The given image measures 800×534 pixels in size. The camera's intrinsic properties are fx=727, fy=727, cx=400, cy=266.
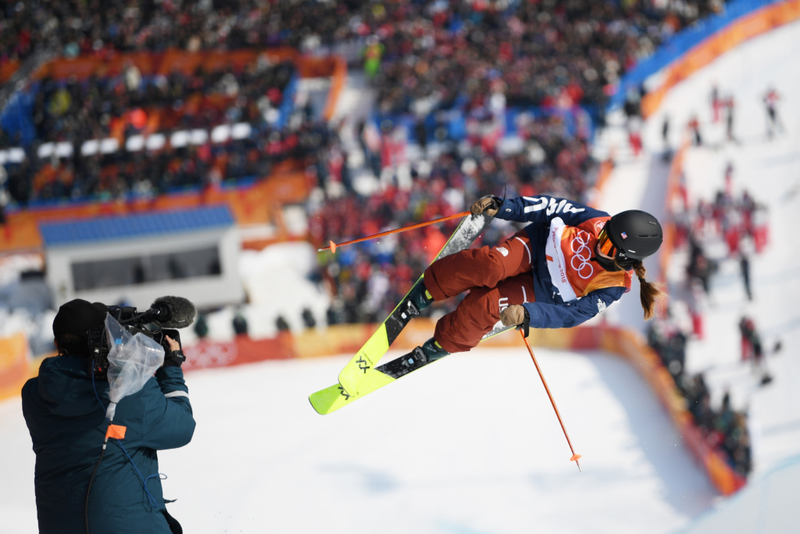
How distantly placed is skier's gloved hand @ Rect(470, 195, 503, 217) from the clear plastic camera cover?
211 centimetres

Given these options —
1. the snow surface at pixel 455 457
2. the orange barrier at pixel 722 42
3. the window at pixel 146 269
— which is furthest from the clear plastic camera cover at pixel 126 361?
the orange barrier at pixel 722 42

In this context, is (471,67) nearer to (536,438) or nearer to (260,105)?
(260,105)

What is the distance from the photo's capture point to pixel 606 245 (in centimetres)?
385

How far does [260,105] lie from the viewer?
52.4ft

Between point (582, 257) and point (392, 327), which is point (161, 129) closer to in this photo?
point (392, 327)

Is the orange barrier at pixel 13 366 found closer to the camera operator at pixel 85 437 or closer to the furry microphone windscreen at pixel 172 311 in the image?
the furry microphone windscreen at pixel 172 311

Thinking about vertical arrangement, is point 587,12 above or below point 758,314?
above

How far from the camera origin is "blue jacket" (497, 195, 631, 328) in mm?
3859

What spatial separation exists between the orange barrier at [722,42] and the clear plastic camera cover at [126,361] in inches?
659

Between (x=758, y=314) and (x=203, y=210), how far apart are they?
9883mm

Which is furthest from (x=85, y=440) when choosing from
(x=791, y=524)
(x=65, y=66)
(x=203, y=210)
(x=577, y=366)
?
(x=65, y=66)

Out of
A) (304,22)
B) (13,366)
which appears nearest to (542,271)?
(13,366)

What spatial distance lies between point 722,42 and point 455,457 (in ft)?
58.4

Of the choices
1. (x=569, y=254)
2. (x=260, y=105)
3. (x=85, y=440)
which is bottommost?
(x=85, y=440)
